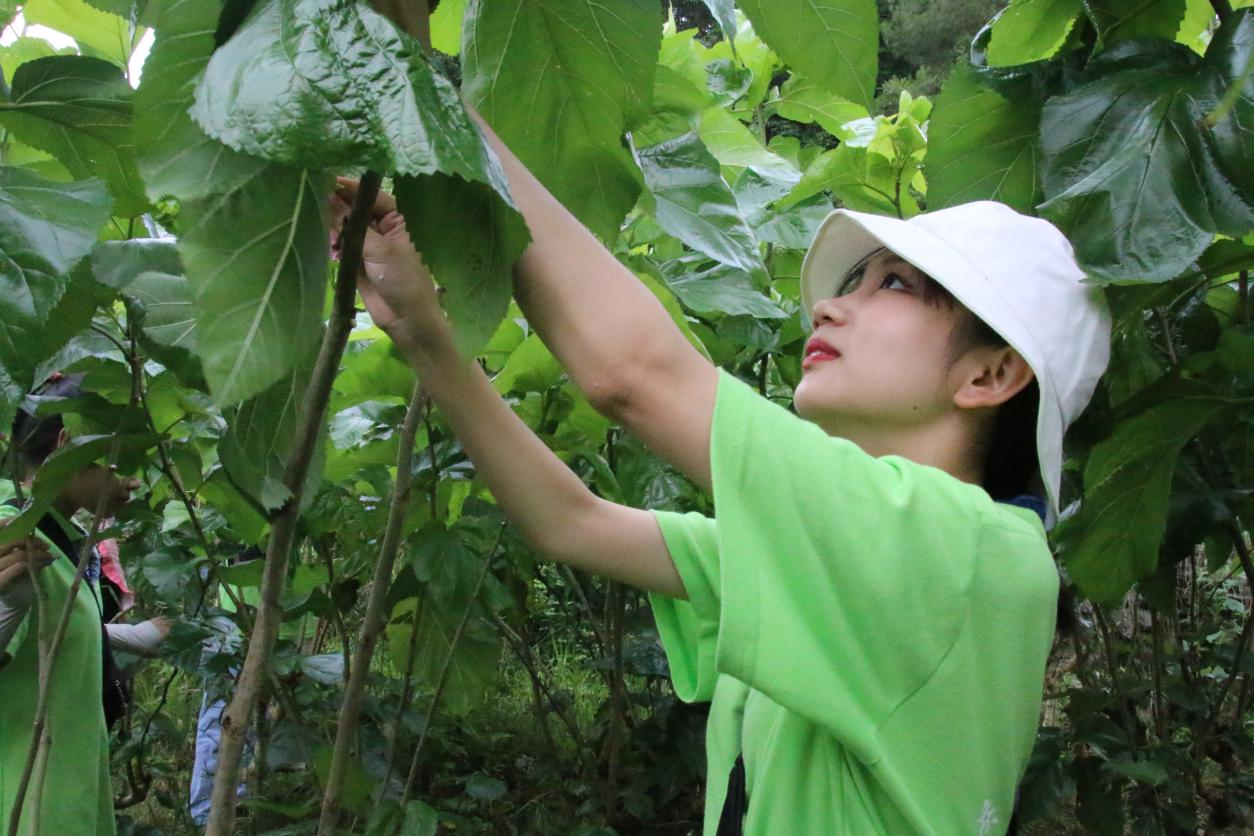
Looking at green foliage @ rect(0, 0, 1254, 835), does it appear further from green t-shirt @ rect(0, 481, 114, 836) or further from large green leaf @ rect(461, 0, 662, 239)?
green t-shirt @ rect(0, 481, 114, 836)

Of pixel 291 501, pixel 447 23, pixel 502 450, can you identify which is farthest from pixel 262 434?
pixel 447 23

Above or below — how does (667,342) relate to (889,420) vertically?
above

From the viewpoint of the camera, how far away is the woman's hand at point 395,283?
3.03 ft

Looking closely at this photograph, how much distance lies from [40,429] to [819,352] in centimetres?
149

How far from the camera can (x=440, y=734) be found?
2.81 m

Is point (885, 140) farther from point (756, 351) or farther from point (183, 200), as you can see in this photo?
point (183, 200)

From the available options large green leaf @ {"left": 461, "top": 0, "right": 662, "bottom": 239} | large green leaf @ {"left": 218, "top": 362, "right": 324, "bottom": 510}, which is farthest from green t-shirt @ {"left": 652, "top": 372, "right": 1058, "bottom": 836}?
large green leaf @ {"left": 218, "top": 362, "right": 324, "bottom": 510}

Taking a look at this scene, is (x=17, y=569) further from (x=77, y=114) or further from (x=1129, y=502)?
(x=1129, y=502)

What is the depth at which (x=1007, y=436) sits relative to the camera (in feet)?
3.93

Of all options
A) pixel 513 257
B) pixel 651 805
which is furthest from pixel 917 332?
pixel 651 805

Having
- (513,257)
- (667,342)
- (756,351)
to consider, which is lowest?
(756,351)

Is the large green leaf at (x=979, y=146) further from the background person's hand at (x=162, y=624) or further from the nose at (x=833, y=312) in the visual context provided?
the background person's hand at (x=162, y=624)

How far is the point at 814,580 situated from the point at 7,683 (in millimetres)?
1558

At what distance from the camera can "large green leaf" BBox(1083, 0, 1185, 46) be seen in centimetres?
137
